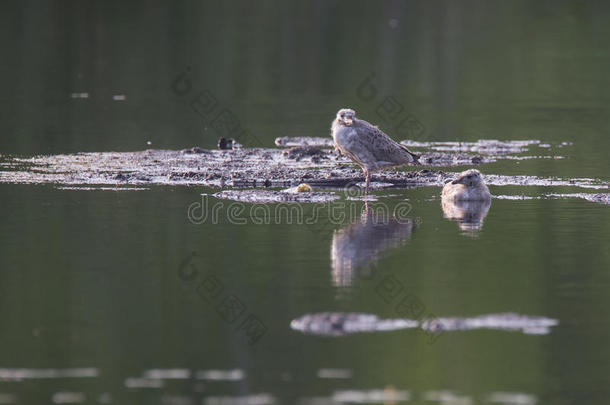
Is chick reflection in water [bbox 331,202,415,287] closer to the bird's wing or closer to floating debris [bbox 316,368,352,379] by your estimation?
the bird's wing

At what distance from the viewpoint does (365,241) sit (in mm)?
12234

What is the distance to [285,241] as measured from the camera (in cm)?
1220

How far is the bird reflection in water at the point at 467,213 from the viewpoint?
13031 millimetres

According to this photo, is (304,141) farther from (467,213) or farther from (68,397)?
A: (68,397)

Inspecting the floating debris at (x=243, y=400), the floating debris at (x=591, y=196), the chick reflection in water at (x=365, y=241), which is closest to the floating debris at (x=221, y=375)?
the floating debris at (x=243, y=400)

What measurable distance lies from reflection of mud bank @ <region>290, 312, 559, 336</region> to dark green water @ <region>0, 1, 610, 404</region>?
0.13 m

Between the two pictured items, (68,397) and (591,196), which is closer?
(68,397)

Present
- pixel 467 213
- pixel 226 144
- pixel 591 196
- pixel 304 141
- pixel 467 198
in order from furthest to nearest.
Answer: pixel 304 141, pixel 226 144, pixel 591 196, pixel 467 198, pixel 467 213

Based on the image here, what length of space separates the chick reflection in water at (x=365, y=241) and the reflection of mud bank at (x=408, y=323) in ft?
3.83

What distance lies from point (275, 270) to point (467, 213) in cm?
363

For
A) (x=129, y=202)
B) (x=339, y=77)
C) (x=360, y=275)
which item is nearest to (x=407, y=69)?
(x=339, y=77)

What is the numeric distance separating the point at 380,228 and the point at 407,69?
1941 cm

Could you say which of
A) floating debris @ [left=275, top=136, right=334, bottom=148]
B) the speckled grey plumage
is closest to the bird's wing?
the speckled grey plumage

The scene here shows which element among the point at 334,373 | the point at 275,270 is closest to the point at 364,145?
the point at 275,270
